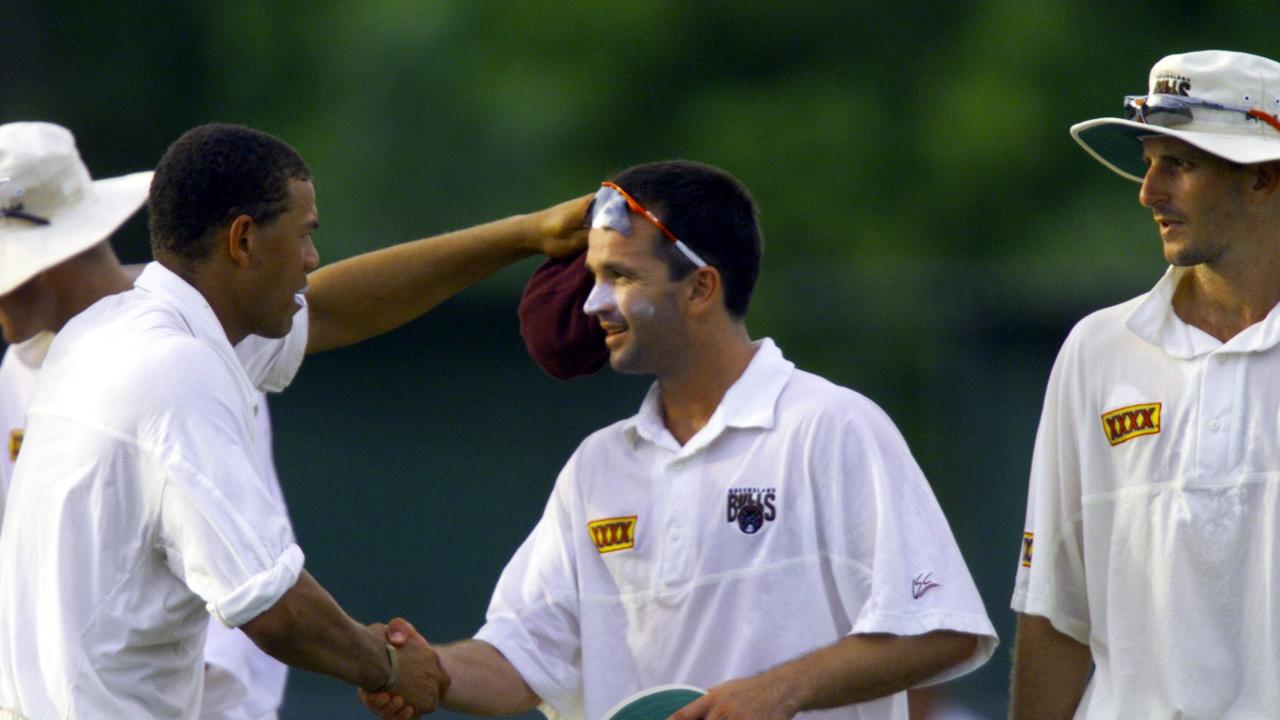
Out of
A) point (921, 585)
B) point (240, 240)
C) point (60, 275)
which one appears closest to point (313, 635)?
point (240, 240)

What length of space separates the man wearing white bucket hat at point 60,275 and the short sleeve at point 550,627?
763 millimetres

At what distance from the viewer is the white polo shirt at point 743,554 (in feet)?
15.1

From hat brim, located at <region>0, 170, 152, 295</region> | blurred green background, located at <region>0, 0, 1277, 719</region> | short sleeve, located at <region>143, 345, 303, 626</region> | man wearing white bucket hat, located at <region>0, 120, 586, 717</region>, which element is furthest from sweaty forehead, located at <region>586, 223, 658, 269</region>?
blurred green background, located at <region>0, 0, 1277, 719</region>

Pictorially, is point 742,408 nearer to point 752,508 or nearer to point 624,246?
point 752,508

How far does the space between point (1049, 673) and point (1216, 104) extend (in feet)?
4.41

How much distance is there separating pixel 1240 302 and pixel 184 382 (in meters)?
2.26

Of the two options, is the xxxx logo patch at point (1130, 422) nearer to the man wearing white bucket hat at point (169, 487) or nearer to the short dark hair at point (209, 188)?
the man wearing white bucket hat at point (169, 487)

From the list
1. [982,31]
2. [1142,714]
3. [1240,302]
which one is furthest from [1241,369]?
[982,31]

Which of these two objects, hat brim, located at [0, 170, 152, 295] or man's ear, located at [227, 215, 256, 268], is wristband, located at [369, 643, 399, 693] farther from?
hat brim, located at [0, 170, 152, 295]

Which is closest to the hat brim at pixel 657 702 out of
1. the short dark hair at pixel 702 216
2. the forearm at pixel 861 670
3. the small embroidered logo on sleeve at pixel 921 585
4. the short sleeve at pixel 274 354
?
the forearm at pixel 861 670

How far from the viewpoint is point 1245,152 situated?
467cm

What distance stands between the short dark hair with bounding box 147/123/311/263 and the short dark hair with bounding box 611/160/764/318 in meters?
0.79

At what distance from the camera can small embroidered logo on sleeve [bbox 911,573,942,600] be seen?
457 centimetres

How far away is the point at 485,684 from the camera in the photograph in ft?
16.4
